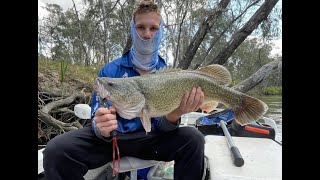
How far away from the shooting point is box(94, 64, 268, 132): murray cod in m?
Result: 2.12

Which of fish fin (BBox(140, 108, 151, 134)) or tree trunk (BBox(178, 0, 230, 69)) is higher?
tree trunk (BBox(178, 0, 230, 69))

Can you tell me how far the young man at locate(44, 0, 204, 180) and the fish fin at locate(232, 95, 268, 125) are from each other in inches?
12.9

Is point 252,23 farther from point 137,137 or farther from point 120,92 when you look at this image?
point 120,92

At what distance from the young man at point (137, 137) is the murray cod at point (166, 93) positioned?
9cm

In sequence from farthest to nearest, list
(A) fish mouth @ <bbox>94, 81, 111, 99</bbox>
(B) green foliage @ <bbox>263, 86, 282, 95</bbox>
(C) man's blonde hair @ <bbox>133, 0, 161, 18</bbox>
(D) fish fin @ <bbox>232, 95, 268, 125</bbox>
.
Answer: (B) green foliage @ <bbox>263, 86, 282, 95</bbox> → (C) man's blonde hair @ <bbox>133, 0, 161, 18</bbox> → (D) fish fin @ <bbox>232, 95, 268, 125</bbox> → (A) fish mouth @ <bbox>94, 81, 111, 99</bbox>

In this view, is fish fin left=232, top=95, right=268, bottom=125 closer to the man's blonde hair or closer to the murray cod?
the murray cod

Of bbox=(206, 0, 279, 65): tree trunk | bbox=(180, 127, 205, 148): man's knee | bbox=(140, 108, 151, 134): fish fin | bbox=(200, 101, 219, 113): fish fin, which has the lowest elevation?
bbox=(180, 127, 205, 148): man's knee

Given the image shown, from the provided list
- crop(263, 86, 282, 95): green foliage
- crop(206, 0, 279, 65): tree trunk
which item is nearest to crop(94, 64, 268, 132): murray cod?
crop(206, 0, 279, 65): tree trunk

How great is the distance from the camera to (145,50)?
2709 mm

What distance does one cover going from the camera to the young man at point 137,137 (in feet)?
7.33

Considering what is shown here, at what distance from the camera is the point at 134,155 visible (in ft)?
8.29
